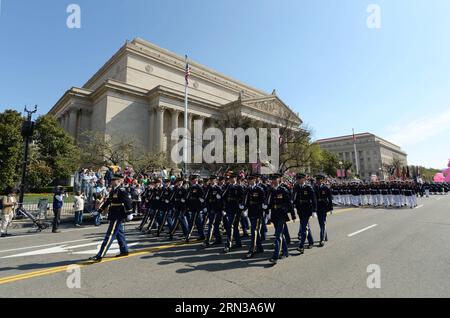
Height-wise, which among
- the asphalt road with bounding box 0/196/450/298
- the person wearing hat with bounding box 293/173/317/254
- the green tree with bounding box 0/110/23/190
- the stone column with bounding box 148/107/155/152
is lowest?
the asphalt road with bounding box 0/196/450/298

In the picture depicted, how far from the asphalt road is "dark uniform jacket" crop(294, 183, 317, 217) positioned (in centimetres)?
116

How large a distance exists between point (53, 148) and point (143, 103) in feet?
59.3

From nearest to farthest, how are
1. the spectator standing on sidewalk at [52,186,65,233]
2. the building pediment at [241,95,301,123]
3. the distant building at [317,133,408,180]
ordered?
the spectator standing on sidewalk at [52,186,65,233]
the building pediment at [241,95,301,123]
the distant building at [317,133,408,180]

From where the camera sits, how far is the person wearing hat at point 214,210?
8.40m

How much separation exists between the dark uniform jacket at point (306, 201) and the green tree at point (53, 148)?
36541 mm

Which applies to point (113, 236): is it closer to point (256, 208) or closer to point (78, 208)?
point (256, 208)

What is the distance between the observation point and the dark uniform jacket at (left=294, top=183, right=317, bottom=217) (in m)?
7.72

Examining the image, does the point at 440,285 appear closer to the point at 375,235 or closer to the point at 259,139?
the point at 375,235

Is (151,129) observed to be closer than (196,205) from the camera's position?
No

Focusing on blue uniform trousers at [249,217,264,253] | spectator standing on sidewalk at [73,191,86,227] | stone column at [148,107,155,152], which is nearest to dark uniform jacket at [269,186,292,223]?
blue uniform trousers at [249,217,264,253]

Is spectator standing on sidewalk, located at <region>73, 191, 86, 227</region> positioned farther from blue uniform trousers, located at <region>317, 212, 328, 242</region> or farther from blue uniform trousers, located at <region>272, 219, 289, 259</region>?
blue uniform trousers, located at <region>317, 212, 328, 242</region>

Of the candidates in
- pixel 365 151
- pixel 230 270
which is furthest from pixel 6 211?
pixel 365 151

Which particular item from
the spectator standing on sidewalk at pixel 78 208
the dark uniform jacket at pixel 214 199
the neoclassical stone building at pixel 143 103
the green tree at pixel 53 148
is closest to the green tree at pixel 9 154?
the green tree at pixel 53 148

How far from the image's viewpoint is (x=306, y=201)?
7758 mm
